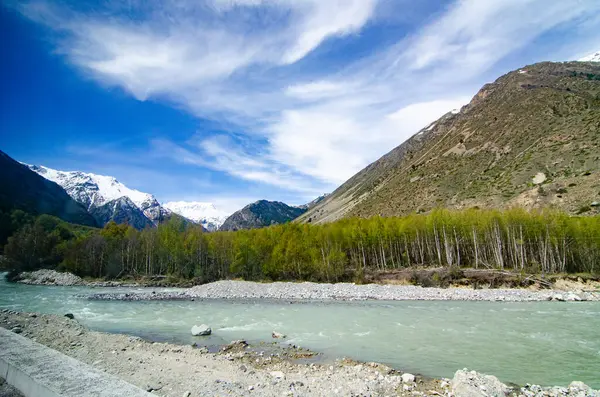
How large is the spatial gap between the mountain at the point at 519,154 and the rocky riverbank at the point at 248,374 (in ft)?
220

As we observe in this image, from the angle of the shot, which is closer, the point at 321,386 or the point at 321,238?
the point at 321,386

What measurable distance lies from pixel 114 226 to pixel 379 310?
71.5 meters

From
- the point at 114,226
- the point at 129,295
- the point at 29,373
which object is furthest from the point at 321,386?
the point at 114,226

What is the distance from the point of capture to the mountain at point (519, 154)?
74.0 m

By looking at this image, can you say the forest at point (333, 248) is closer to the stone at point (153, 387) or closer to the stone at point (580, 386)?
the stone at point (580, 386)

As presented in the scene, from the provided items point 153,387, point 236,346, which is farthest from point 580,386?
point 236,346

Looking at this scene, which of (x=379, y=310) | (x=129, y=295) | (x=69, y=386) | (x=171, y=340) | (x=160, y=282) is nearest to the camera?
(x=69, y=386)

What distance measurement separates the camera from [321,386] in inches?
422

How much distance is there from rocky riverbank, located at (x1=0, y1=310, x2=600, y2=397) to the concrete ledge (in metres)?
2.71

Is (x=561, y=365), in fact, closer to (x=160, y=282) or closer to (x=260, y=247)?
(x=260, y=247)

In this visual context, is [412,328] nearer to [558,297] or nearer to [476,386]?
[476,386]

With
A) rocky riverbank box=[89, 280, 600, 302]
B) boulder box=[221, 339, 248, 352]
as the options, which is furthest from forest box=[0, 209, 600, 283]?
boulder box=[221, 339, 248, 352]

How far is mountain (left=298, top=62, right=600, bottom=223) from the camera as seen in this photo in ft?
243

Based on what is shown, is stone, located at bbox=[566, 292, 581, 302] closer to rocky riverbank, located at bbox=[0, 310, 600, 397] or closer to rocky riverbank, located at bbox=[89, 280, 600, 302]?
rocky riverbank, located at bbox=[89, 280, 600, 302]
